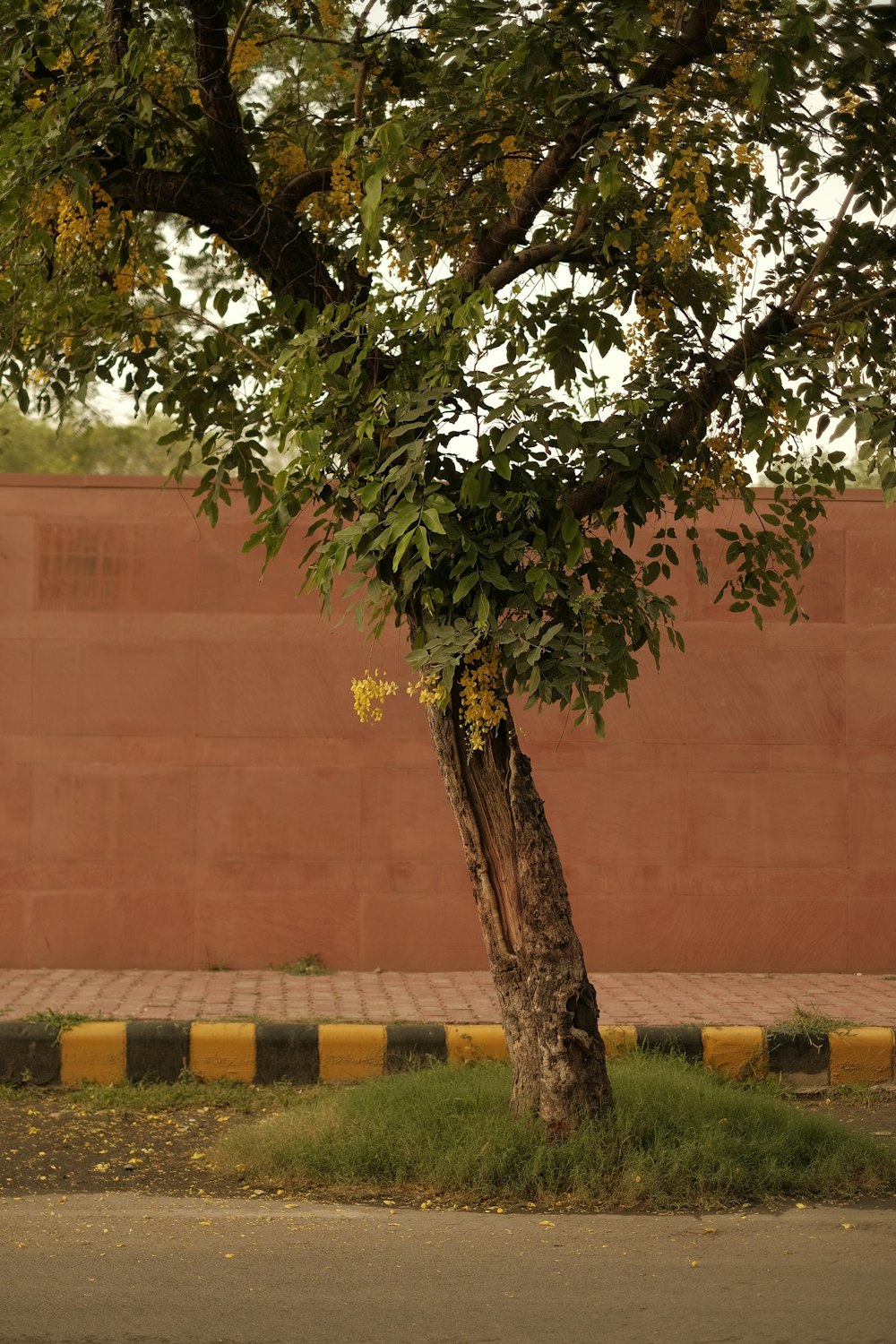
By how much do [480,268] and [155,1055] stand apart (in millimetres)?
3519

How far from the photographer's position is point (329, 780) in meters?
8.68

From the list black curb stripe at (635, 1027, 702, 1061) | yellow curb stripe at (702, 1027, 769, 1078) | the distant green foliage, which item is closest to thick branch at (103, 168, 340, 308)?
black curb stripe at (635, 1027, 702, 1061)

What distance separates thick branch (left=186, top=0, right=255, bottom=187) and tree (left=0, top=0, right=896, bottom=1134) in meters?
0.01

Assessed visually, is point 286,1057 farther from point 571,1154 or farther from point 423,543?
point 423,543

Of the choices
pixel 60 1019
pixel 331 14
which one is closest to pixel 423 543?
pixel 331 14

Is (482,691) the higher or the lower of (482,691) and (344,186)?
the lower

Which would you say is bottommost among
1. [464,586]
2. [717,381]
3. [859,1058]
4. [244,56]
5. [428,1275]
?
[859,1058]

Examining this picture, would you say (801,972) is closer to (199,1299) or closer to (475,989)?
(475,989)

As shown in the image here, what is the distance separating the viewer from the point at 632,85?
489 centimetres

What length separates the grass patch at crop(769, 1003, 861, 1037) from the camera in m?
6.83

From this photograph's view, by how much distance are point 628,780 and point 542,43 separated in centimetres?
487

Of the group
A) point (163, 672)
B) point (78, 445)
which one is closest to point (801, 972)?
point (163, 672)

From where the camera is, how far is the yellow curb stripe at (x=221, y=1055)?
665 centimetres

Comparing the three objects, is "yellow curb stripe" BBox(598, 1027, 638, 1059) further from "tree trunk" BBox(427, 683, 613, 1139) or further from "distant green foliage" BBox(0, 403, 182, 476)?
"distant green foliage" BBox(0, 403, 182, 476)
